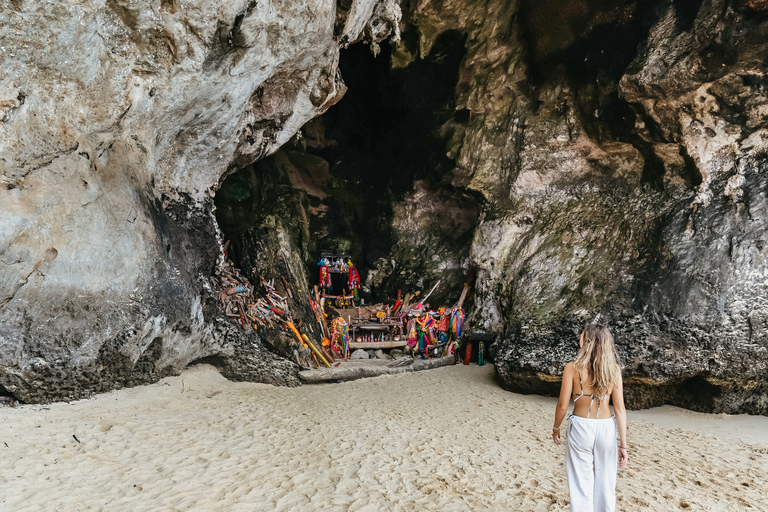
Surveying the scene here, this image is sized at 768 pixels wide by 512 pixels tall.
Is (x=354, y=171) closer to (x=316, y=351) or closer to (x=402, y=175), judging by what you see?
(x=402, y=175)

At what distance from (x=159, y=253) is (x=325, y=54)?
3.92 m

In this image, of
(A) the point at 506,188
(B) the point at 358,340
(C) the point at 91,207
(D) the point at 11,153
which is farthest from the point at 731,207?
(D) the point at 11,153

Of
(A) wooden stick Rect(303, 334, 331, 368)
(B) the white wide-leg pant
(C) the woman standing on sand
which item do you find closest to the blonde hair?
(C) the woman standing on sand

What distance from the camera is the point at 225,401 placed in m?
6.52

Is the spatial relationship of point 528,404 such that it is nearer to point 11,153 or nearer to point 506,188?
point 506,188

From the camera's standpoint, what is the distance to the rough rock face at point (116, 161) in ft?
15.5

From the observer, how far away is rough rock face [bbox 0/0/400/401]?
4.71 m

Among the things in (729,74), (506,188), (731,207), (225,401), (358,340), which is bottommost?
(225,401)

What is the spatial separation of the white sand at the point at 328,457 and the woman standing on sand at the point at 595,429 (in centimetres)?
106

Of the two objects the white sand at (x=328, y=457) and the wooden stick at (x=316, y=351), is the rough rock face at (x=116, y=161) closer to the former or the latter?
the white sand at (x=328, y=457)

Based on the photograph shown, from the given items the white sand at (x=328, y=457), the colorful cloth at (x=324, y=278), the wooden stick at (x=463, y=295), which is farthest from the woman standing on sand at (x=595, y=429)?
the colorful cloth at (x=324, y=278)

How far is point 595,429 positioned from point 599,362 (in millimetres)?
426

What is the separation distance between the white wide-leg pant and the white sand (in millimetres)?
1038

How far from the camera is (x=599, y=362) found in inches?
116
